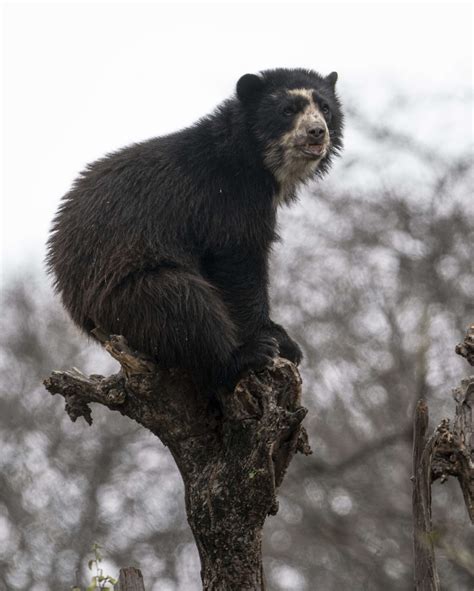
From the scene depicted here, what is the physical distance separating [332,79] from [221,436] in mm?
3894

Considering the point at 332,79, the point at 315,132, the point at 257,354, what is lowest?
the point at 257,354

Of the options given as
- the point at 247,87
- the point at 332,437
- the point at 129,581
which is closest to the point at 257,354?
the point at 129,581

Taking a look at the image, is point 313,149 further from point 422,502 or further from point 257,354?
point 422,502

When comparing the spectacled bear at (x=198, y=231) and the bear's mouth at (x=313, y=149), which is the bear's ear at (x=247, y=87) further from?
the bear's mouth at (x=313, y=149)

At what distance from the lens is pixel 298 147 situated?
10250mm

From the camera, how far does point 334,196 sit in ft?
111

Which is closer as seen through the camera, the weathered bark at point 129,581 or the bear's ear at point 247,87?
the weathered bark at point 129,581

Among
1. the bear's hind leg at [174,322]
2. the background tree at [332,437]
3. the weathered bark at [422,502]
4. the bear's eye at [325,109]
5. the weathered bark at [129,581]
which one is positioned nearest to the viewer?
the weathered bark at [129,581]

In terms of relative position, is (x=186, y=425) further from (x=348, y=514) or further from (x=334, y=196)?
(x=334, y=196)

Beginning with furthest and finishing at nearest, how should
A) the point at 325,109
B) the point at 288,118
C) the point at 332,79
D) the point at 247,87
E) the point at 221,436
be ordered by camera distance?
the point at 332,79, the point at 325,109, the point at 247,87, the point at 288,118, the point at 221,436

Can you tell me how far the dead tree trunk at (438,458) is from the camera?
27.0 ft

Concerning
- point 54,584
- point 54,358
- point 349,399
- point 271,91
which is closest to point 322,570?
point 349,399

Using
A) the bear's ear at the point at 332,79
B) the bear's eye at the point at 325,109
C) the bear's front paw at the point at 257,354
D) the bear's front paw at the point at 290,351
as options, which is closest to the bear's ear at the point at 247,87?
the bear's eye at the point at 325,109

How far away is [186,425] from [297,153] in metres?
2.61
